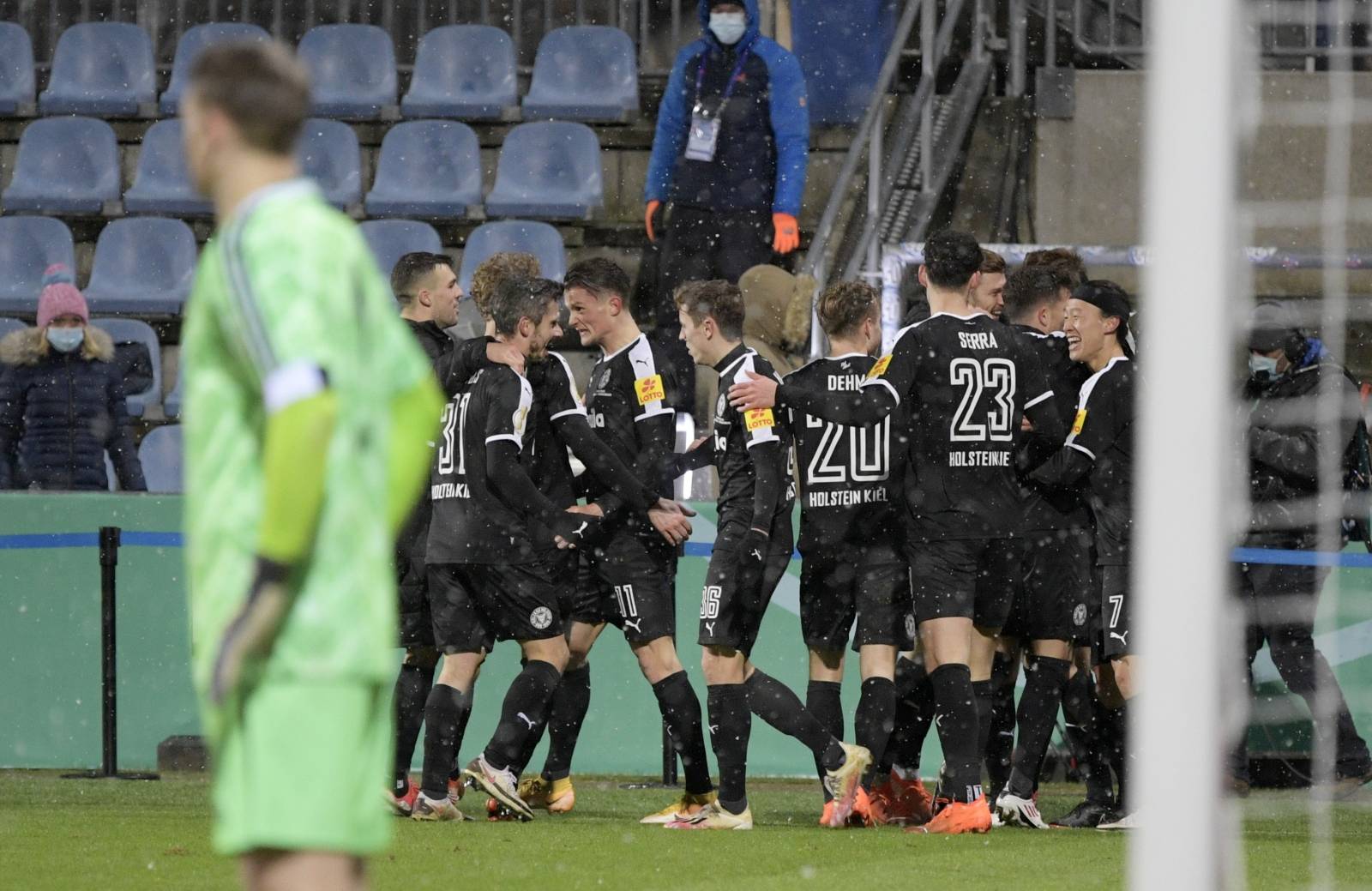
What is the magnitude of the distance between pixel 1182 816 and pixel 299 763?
1.40 metres

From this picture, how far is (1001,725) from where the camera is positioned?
27.5 ft

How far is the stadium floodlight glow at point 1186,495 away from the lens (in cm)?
319

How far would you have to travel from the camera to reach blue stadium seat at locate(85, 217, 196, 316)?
12.3m

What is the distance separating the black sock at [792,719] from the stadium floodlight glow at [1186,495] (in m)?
4.09

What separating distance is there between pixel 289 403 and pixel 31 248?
1048cm

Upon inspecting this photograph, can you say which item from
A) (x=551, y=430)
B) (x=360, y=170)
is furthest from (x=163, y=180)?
(x=551, y=430)

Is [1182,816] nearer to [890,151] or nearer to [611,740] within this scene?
[611,740]

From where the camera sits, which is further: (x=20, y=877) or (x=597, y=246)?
(x=597, y=246)

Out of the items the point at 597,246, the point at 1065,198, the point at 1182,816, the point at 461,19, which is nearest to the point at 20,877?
the point at 1182,816

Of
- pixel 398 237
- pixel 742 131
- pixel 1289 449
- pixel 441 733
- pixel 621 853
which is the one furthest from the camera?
pixel 398 237

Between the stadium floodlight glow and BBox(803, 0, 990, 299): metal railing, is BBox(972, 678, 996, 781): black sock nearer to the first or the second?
BBox(803, 0, 990, 299): metal railing

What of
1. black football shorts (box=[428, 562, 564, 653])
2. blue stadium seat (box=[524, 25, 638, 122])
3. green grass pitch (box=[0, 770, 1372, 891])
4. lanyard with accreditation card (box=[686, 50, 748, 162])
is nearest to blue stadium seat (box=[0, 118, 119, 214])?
blue stadium seat (box=[524, 25, 638, 122])

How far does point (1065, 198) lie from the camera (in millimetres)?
12000

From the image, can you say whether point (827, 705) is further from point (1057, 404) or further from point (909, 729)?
point (1057, 404)
